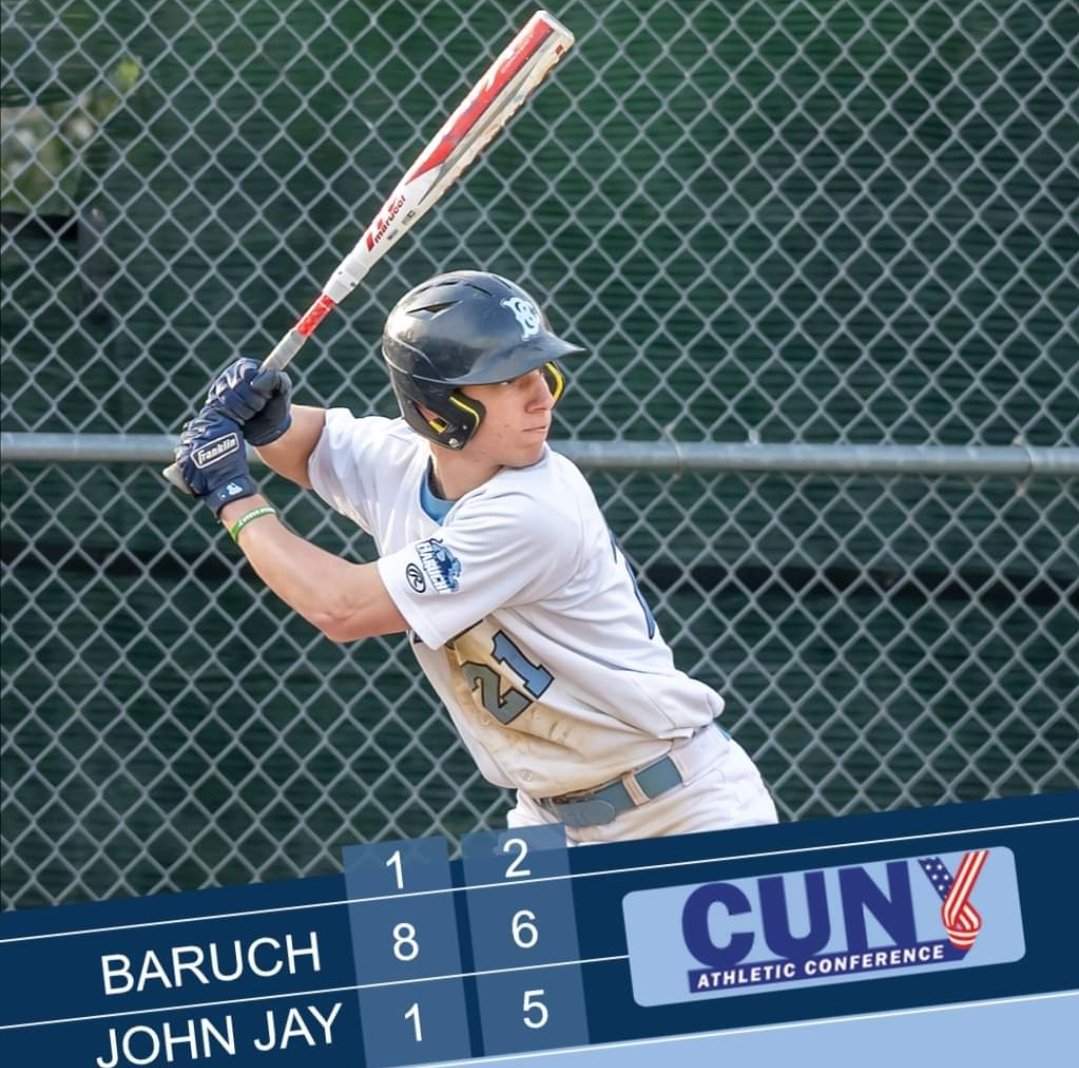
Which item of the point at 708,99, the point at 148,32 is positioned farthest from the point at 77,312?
the point at 708,99

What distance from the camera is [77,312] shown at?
526 centimetres

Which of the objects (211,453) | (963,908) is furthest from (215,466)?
(963,908)

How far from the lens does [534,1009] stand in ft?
13.6

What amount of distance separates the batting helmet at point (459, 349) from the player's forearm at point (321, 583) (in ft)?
0.88

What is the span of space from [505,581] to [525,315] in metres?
0.43

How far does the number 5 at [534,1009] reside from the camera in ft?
13.6

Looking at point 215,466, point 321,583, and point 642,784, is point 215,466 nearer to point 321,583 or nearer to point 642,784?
point 321,583

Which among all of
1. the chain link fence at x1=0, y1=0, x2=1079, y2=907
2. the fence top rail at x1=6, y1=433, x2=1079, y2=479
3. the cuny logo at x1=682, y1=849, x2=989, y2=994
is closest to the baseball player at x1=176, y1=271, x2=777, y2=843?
the cuny logo at x1=682, y1=849, x2=989, y2=994

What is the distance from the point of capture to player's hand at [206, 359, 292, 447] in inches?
162

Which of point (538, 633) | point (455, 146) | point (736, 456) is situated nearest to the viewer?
point (538, 633)

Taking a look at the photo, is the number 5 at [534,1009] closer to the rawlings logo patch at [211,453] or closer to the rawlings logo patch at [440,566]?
the rawlings logo patch at [440,566]

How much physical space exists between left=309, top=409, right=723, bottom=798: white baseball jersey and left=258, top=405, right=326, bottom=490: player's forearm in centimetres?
25

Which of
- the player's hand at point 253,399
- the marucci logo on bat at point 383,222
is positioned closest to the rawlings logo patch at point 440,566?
the player's hand at point 253,399

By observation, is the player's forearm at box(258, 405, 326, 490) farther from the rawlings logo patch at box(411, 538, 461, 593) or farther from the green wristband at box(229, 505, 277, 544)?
the rawlings logo patch at box(411, 538, 461, 593)
